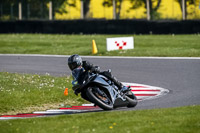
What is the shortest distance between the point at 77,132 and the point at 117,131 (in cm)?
64

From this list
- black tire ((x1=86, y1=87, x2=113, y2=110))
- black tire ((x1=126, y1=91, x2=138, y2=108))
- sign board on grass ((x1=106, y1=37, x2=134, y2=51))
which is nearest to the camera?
black tire ((x1=86, y1=87, x2=113, y2=110))

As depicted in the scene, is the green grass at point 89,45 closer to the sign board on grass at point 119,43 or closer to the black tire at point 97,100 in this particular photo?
the sign board on grass at point 119,43

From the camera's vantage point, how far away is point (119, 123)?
903cm

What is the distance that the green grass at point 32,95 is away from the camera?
41.3 feet

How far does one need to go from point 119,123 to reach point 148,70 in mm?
10214

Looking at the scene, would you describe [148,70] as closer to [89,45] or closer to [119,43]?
[119,43]

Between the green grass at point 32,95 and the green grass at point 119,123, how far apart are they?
2619 mm


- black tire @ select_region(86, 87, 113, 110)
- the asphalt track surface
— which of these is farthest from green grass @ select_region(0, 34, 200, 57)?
black tire @ select_region(86, 87, 113, 110)

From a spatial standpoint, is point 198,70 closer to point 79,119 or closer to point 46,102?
point 46,102

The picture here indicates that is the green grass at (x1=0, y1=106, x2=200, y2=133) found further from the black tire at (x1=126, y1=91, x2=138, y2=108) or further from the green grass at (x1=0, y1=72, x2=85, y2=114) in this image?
the green grass at (x1=0, y1=72, x2=85, y2=114)

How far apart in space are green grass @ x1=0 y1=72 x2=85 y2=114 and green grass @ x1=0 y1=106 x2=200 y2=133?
2619 millimetres

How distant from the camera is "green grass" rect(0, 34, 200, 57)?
25516mm

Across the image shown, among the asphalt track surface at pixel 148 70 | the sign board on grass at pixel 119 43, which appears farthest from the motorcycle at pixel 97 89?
the sign board on grass at pixel 119 43

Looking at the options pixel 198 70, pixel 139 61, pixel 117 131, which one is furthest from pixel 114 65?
pixel 117 131
